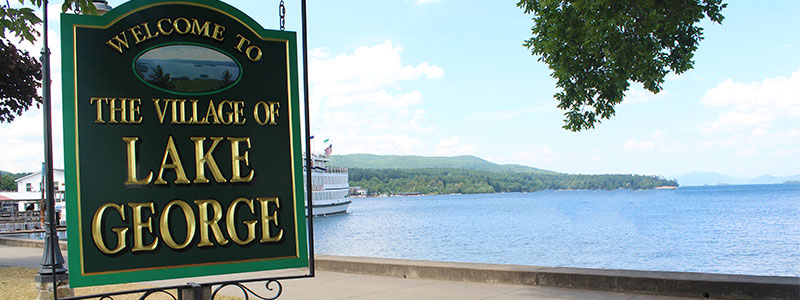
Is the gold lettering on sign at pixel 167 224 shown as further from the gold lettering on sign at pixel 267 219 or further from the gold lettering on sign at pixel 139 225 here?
the gold lettering on sign at pixel 267 219

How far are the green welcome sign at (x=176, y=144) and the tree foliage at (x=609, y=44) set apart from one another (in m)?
6.15

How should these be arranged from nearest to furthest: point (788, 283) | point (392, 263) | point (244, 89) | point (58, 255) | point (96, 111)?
point (96, 111)
point (244, 89)
point (788, 283)
point (58, 255)
point (392, 263)

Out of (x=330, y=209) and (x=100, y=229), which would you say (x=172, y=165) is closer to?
(x=100, y=229)

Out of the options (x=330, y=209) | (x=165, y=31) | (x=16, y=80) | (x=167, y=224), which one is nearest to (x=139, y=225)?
(x=167, y=224)

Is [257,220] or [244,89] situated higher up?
[244,89]

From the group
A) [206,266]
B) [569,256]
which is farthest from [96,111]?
[569,256]

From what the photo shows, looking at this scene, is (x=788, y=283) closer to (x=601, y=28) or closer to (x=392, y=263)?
(x=601, y=28)

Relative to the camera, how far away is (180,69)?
4.33 m

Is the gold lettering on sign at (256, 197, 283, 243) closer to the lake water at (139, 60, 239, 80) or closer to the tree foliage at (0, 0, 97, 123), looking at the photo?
the lake water at (139, 60, 239, 80)

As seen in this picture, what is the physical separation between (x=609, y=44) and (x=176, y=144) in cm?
729

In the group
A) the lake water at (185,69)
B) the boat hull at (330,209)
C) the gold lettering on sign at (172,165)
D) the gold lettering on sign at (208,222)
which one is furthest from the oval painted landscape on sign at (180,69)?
the boat hull at (330,209)

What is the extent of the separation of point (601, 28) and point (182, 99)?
271 inches

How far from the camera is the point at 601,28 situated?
9.45 metres

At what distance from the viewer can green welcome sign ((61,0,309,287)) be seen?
4.14 meters
